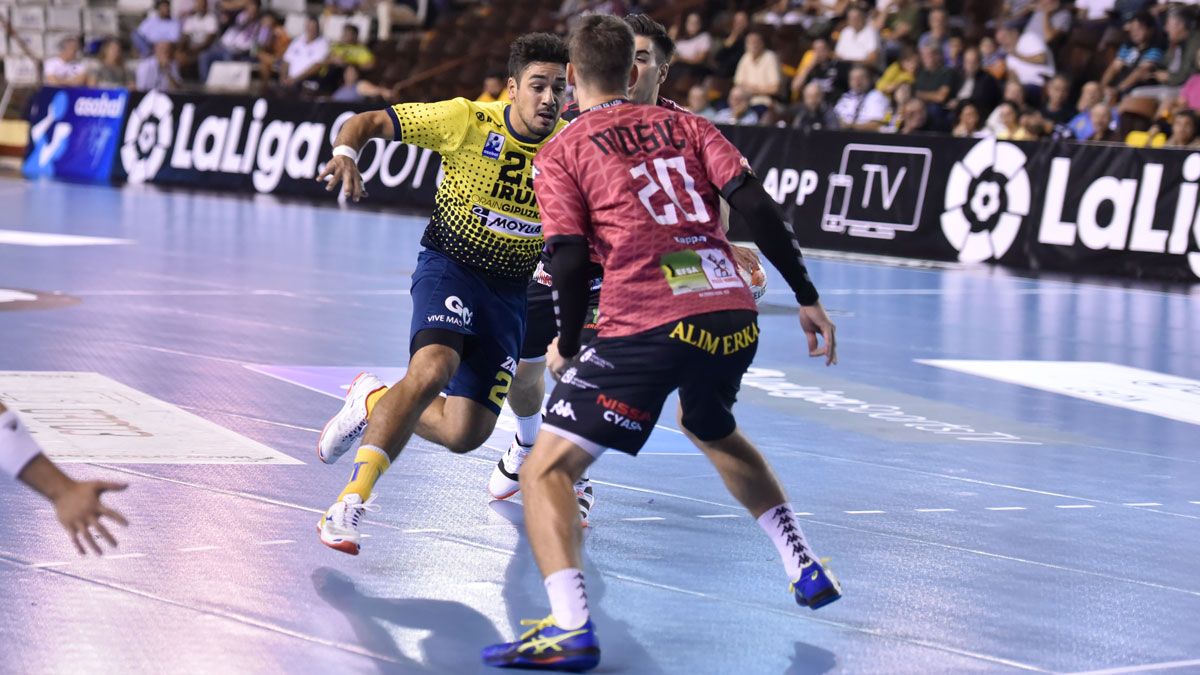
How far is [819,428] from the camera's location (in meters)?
8.87

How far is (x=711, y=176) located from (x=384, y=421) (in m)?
1.61

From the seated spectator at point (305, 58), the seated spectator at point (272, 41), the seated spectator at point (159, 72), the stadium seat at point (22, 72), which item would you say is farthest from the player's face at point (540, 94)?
the stadium seat at point (22, 72)

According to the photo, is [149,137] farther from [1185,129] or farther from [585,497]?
[585,497]

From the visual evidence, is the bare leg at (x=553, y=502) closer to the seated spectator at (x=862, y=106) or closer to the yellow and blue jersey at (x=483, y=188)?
the yellow and blue jersey at (x=483, y=188)

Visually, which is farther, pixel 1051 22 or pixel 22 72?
pixel 22 72

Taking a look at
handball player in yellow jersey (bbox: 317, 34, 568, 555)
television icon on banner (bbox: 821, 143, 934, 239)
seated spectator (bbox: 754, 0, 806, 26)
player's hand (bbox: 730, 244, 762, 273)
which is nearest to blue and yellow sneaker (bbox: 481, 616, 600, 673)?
handball player in yellow jersey (bbox: 317, 34, 568, 555)

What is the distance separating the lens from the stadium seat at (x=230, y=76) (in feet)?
97.3

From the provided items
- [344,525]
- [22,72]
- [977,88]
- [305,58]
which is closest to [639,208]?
[344,525]

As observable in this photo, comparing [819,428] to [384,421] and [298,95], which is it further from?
[298,95]

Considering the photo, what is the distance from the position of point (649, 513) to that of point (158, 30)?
88.7ft

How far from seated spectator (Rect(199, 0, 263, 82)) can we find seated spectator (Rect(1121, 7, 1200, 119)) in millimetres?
16327

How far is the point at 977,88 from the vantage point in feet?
67.0

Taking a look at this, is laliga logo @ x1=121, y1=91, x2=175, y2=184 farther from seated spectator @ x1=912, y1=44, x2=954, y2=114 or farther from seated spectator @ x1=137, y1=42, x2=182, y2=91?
seated spectator @ x1=912, y1=44, x2=954, y2=114

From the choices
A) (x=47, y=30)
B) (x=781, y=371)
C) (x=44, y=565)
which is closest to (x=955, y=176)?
(x=781, y=371)
